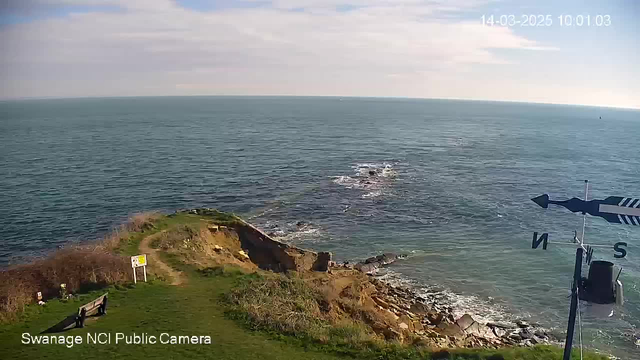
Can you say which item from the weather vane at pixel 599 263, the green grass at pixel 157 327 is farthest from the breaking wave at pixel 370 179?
the weather vane at pixel 599 263

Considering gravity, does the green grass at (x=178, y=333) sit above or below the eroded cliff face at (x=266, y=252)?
above

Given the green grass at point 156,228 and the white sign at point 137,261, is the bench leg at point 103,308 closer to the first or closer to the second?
the white sign at point 137,261

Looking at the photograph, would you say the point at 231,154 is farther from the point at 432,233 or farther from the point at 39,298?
the point at 39,298

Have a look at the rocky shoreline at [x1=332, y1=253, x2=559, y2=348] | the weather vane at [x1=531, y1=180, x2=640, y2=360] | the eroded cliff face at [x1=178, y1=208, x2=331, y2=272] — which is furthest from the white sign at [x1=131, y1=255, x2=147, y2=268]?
the weather vane at [x1=531, y1=180, x2=640, y2=360]

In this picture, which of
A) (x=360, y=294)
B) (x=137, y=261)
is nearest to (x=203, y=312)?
(x=137, y=261)

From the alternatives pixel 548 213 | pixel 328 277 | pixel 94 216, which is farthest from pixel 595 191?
pixel 94 216

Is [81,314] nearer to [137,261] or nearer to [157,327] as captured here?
[157,327]
